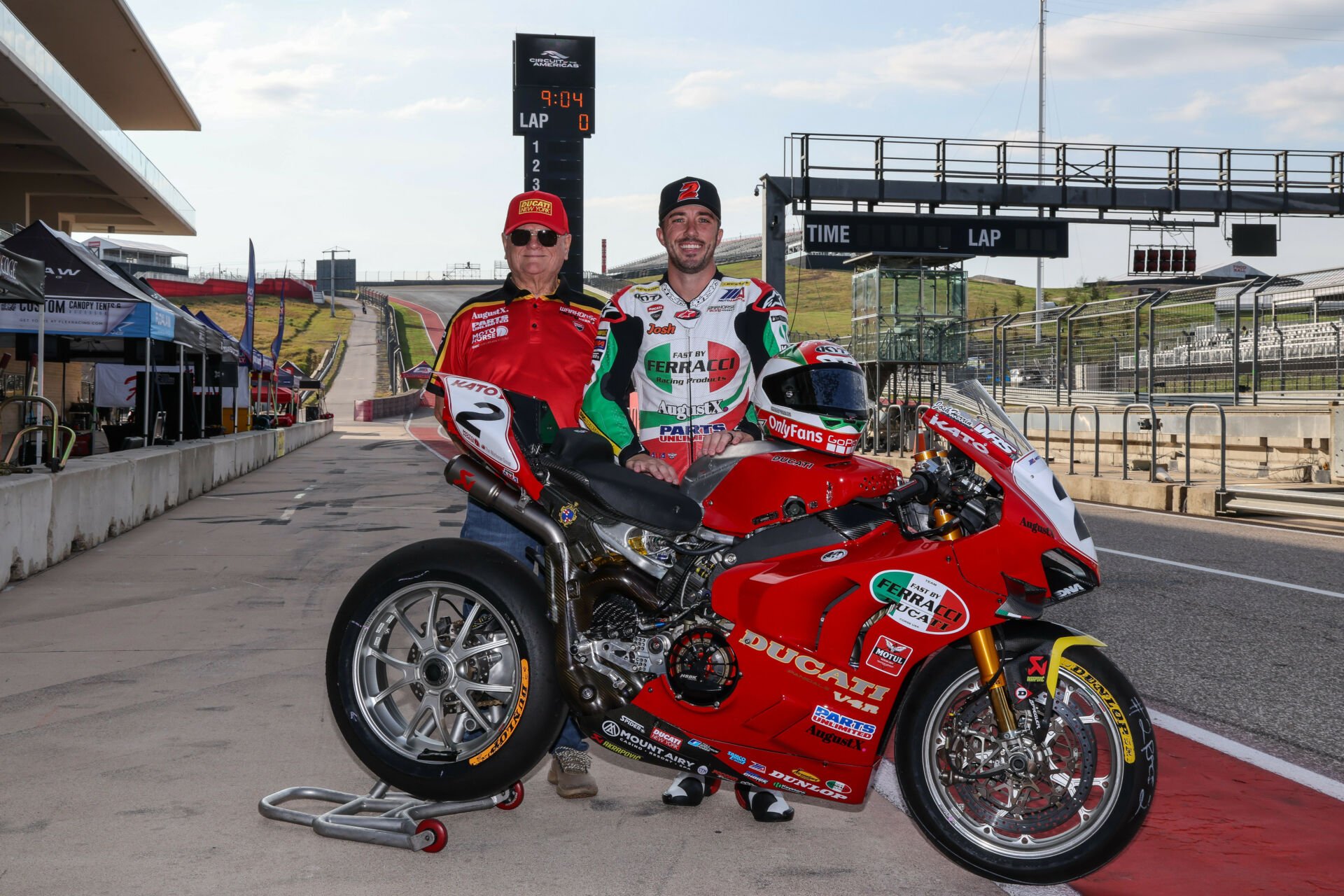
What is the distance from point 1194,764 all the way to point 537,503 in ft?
9.06

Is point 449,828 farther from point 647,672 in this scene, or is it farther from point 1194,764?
point 1194,764

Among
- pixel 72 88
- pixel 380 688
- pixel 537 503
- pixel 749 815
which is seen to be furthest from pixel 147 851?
pixel 72 88

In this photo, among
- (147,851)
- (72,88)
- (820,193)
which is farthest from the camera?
(72,88)

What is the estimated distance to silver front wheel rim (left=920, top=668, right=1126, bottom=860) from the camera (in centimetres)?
335

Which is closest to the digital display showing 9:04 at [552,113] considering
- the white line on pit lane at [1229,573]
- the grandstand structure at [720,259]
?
the white line on pit lane at [1229,573]

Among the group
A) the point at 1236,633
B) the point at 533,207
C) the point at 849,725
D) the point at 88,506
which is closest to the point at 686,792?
the point at 849,725

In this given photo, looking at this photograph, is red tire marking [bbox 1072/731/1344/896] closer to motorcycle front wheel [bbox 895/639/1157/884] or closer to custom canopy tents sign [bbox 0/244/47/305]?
motorcycle front wheel [bbox 895/639/1157/884]

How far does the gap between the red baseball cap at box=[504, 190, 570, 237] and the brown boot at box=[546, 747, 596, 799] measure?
1.98 meters

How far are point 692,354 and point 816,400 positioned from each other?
1.17 meters

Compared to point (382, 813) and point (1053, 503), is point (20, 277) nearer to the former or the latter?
point (382, 813)

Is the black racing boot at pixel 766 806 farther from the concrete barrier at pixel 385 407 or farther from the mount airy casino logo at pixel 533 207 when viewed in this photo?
the concrete barrier at pixel 385 407

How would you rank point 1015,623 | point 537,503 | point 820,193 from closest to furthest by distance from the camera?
point 1015,623 < point 537,503 < point 820,193

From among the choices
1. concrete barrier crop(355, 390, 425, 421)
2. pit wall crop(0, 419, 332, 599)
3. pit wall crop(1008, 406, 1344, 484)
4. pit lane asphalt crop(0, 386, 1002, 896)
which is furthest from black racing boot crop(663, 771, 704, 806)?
concrete barrier crop(355, 390, 425, 421)

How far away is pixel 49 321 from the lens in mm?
15570
